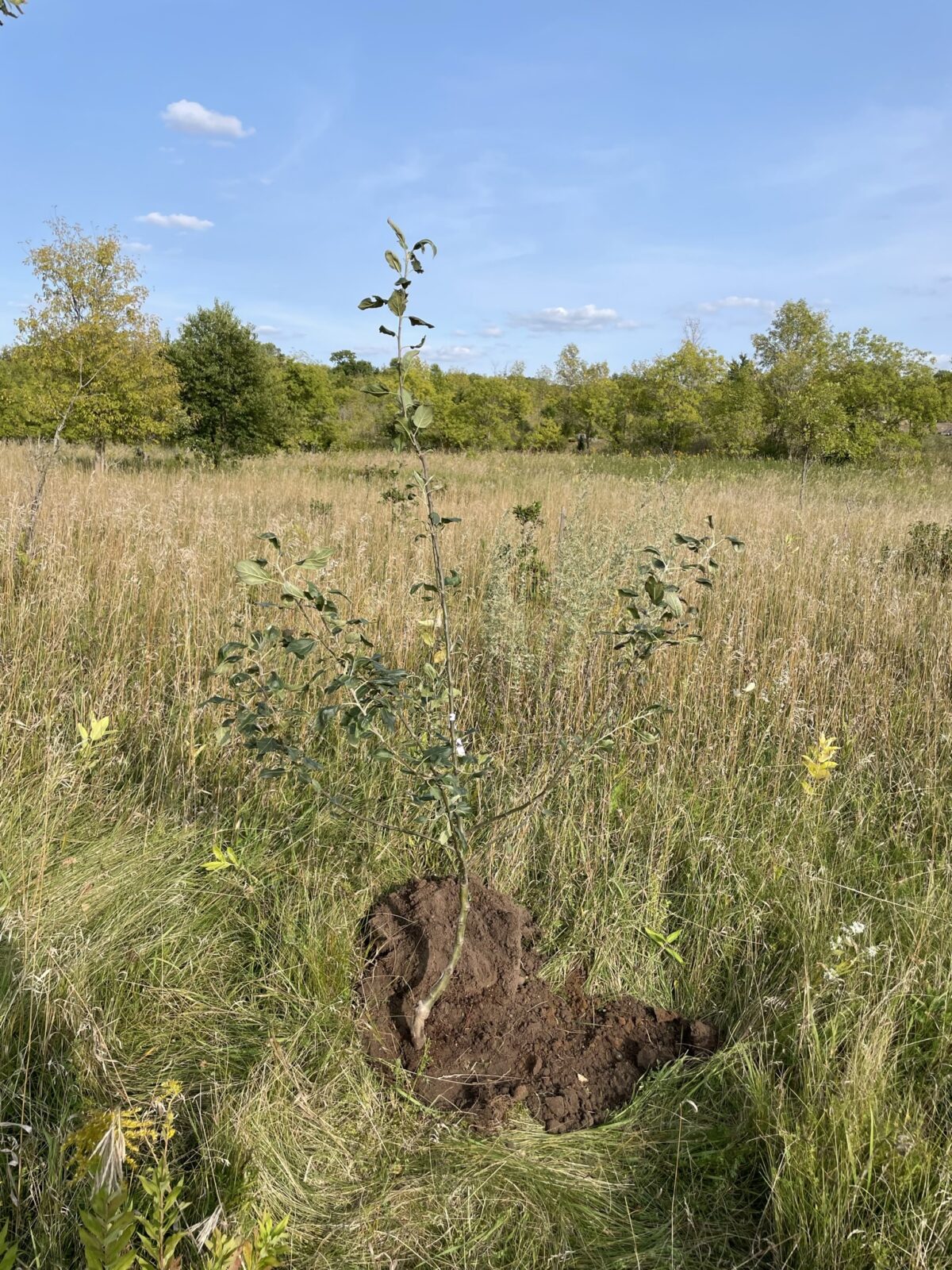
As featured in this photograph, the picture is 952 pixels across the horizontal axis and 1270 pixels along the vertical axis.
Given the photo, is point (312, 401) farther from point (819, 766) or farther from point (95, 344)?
point (819, 766)

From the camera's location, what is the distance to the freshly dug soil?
5.35 feet

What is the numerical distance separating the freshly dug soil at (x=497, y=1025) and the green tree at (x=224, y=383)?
50.5 feet

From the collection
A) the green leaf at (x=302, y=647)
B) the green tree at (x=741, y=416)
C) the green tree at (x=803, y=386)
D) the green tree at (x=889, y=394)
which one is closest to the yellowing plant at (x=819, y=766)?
the green leaf at (x=302, y=647)

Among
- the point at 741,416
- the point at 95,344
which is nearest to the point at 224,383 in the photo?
the point at 95,344

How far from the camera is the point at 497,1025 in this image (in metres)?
1.75

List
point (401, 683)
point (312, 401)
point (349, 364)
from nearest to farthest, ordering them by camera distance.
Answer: point (401, 683)
point (312, 401)
point (349, 364)

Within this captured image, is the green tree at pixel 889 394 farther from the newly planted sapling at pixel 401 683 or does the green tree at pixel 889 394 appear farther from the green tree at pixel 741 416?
the newly planted sapling at pixel 401 683

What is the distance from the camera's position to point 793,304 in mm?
19266

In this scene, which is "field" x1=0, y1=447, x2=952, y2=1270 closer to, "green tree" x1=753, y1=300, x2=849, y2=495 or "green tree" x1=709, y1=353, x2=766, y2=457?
"green tree" x1=753, y1=300, x2=849, y2=495

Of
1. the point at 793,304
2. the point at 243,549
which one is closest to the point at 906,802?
the point at 243,549

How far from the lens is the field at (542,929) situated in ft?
4.45

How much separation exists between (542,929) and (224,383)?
16.3m

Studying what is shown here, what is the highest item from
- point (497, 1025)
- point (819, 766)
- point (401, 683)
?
point (401, 683)

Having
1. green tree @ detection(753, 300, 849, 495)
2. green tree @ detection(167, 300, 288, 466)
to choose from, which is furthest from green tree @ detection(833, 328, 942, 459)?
green tree @ detection(167, 300, 288, 466)
